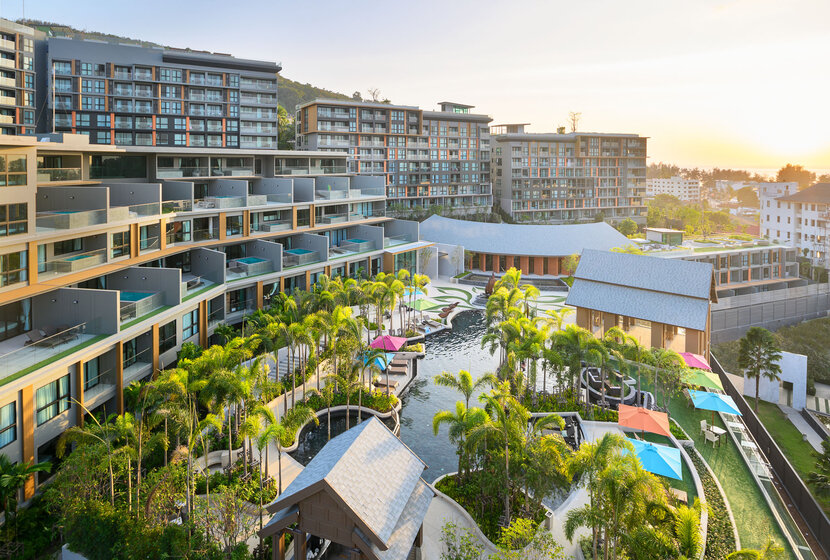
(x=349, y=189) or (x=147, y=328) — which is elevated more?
(x=349, y=189)

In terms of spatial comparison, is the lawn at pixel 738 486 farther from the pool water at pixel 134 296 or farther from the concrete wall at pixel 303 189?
the concrete wall at pixel 303 189

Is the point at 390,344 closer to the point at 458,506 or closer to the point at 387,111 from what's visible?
the point at 458,506

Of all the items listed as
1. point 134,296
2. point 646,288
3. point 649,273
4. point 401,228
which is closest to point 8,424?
point 134,296

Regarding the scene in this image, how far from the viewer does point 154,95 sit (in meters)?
66.5

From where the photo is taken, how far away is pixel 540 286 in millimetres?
56969

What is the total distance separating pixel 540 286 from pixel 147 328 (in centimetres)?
4014

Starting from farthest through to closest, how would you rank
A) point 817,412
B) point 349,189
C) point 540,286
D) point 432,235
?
1. point 432,235
2. point 540,286
3. point 349,189
4. point 817,412

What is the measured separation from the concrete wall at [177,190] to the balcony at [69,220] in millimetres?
9538

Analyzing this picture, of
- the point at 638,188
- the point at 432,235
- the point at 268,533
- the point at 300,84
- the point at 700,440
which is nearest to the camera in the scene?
the point at 268,533

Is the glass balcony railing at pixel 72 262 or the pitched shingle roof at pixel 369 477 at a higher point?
the glass balcony railing at pixel 72 262

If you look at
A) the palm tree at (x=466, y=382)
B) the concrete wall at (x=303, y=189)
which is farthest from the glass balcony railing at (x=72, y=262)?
the concrete wall at (x=303, y=189)

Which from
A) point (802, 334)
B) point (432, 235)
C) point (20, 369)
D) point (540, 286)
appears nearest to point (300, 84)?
point (432, 235)

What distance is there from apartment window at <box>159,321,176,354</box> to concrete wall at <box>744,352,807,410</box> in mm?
39524

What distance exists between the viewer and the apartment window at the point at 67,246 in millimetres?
26422
